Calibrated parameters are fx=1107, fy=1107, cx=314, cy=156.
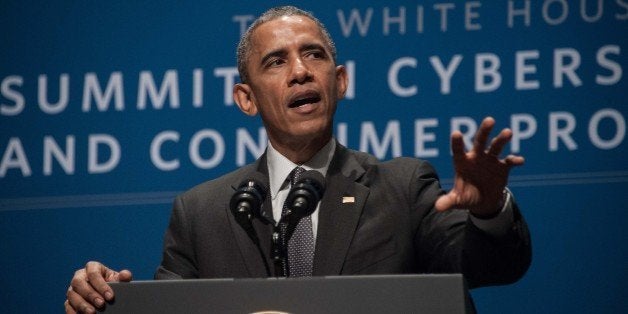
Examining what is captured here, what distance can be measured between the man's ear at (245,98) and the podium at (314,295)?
115 centimetres

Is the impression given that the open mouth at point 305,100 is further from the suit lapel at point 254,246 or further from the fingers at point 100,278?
the fingers at point 100,278

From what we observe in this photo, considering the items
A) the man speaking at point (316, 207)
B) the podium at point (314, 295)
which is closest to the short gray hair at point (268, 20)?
the man speaking at point (316, 207)

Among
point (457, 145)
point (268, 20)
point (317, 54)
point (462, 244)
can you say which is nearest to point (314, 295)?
point (457, 145)

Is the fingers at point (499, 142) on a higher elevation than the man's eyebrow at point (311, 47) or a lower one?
lower

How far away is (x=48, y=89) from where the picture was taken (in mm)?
4176

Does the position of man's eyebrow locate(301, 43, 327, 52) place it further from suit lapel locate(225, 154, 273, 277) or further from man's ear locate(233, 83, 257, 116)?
suit lapel locate(225, 154, 273, 277)

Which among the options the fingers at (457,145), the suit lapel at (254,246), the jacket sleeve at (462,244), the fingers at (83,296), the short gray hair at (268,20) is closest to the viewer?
the fingers at (457,145)

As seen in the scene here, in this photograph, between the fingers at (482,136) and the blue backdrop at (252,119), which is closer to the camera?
the fingers at (482,136)

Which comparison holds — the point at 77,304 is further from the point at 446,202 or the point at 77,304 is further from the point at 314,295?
the point at 446,202

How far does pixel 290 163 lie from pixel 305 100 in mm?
178

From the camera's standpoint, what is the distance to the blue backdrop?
11.6ft

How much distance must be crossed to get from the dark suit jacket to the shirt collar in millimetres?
41

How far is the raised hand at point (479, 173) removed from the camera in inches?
80.7

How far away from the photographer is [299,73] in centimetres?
287
